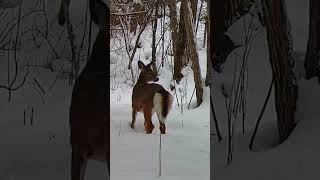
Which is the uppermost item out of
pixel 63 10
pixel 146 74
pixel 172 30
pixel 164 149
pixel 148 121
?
pixel 172 30

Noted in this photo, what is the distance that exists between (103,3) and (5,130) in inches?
38.9

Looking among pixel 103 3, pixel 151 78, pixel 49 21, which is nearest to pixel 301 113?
pixel 103 3

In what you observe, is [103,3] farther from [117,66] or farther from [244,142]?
[117,66]

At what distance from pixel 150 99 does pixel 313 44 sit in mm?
3099

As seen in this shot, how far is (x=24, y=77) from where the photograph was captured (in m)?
3.02

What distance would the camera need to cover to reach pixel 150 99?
5887 mm

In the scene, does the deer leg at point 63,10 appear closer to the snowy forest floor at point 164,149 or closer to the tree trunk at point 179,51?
the snowy forest floor at point 164,149

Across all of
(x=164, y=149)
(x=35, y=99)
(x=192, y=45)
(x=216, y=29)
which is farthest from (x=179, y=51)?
(x=35, y=99)

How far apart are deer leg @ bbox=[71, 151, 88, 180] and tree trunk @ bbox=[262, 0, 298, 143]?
126cm

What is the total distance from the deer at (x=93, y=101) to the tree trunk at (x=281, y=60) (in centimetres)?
101

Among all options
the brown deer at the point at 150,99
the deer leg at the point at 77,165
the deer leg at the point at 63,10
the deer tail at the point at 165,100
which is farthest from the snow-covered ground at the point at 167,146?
the deer leg at the point at 63,10

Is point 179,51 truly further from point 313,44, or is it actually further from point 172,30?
point 313,44

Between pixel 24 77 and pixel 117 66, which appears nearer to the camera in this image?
pixel 24 77

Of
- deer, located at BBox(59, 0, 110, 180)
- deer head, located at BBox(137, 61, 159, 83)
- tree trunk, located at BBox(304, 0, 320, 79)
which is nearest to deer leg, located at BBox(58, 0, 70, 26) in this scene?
deer, located at BBox(59, 0, 110, 180)
